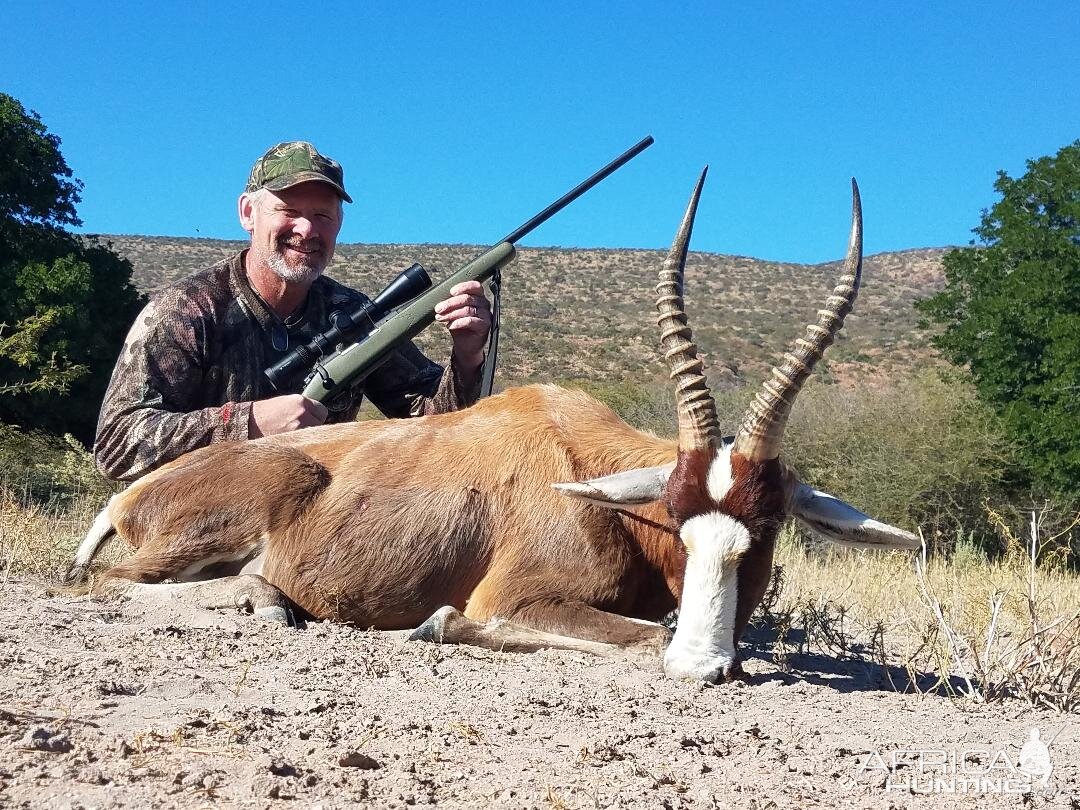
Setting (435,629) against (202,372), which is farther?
(202,372)

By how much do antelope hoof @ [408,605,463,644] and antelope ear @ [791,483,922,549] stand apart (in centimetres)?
175

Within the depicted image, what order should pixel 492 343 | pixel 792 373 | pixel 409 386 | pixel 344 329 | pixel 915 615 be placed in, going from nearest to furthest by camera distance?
1. pixel 792 373
2. pixel 344 329
3. pixel 492 343
4. pixel 915 615
5. pixel 409 386

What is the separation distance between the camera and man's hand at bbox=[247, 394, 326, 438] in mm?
6258

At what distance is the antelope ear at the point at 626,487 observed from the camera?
5.15 m

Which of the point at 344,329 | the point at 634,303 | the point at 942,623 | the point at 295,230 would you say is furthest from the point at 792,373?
the point at 634,303

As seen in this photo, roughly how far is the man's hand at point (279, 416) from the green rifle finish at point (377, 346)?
0.74 ft

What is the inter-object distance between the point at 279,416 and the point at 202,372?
766 mm

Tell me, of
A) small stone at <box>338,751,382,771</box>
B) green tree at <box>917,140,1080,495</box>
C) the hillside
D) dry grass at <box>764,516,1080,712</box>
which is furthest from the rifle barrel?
the hillside

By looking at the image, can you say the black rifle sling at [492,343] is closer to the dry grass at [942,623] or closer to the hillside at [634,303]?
the dry grass at [942,623]

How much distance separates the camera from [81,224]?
20.0m

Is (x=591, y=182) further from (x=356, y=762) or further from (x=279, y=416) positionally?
(x=356, y=762)

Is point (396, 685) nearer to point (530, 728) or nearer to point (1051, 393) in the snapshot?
point (530, 728)

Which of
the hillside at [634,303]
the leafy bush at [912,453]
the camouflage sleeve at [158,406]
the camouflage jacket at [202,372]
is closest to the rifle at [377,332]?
the camouflage jacket at [202,372]

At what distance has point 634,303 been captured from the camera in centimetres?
5294
